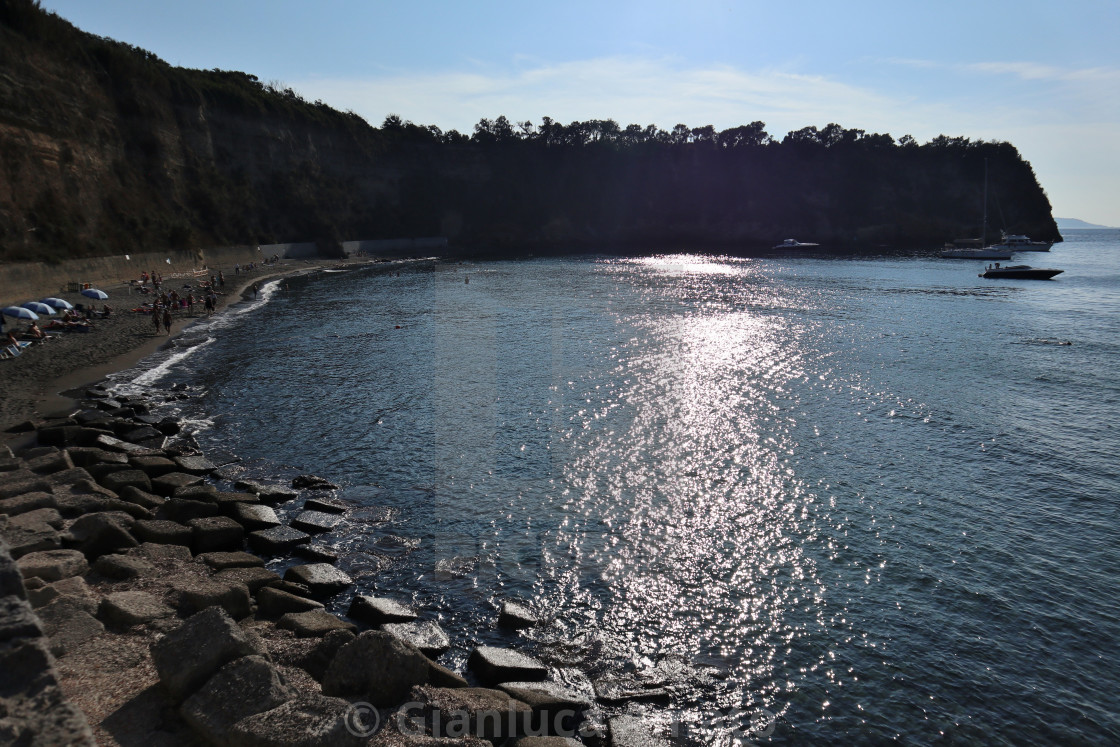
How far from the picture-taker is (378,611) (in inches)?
487

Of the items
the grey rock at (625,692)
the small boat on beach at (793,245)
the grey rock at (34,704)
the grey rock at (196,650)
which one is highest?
the small boat on beach at (793,245)

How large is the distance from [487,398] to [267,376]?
38.7ft

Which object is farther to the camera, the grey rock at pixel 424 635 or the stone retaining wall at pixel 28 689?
the grey rock at pixel 424 635

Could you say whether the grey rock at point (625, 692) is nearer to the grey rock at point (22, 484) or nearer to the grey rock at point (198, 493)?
the grey rock at point (198, 493)

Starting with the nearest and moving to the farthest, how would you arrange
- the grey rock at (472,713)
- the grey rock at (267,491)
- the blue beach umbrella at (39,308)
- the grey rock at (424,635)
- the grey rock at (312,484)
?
the grey rock at (472,713) < the grey rock at (424,635) < the grey rock at (267,491) < the grey rock at (312,484) < the blue beach umbrella at (39,308)

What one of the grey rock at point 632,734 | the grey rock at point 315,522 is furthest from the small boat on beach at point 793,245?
the grey rock at point 632,734

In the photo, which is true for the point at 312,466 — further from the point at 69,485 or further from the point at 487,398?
the point at 487,398

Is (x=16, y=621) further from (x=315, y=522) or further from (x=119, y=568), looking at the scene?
(x=315, y=522)

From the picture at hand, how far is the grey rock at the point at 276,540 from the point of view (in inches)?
599

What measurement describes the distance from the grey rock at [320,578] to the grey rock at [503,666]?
3922 mm

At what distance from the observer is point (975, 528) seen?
17188mm

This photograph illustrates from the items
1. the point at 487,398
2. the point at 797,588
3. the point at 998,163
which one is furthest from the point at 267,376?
the point at 998,163

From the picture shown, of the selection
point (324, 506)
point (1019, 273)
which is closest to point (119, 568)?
point (324, 506)

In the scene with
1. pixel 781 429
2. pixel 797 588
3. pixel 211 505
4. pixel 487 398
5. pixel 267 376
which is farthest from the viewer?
pixel 267 376
